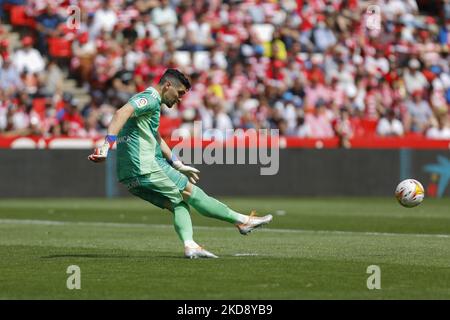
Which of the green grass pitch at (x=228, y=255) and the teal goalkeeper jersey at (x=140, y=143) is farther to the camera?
the teal goalkeeper jersey at (x=140, y=143)

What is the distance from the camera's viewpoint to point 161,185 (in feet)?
43.0

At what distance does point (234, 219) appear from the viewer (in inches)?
523

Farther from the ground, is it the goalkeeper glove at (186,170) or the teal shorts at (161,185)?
the goalkeeper glove at (186,170)

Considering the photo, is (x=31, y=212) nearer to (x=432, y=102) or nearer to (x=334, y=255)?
(x=334, y=255)

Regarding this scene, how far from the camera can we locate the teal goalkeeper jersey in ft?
43.0

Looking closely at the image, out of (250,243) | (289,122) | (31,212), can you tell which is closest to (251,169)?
(289,122)

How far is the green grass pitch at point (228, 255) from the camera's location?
33.5 feet

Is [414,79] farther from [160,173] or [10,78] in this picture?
[160,173]

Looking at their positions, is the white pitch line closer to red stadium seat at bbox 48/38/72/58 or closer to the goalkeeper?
the goalkeeper

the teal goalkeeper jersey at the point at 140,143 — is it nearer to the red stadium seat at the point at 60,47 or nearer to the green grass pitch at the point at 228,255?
the green grass pitch at the point at 228,255

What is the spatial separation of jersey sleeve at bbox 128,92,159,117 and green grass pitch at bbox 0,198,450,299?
166cm

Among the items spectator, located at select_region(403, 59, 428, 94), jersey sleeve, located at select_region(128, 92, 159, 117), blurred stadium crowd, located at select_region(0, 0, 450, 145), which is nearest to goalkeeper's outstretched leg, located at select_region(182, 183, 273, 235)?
jersey sleeve, located at select_region(128, 92, 159, 117)

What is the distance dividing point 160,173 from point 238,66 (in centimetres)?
1913

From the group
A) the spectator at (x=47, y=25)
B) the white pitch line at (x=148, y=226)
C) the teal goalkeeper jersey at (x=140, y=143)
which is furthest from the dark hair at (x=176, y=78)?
the spectator at (x=47, y=25)
